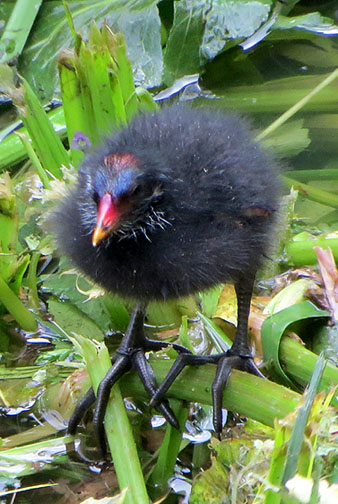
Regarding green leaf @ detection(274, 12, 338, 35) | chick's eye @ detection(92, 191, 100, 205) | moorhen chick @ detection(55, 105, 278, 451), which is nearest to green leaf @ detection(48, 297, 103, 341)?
moorhen chick @ detection(55, 105, 278, 451)

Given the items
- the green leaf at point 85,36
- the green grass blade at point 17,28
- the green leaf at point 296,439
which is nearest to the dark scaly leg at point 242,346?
the green leaf at point 296,439

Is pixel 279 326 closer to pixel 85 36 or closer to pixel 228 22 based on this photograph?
pixel 228 22

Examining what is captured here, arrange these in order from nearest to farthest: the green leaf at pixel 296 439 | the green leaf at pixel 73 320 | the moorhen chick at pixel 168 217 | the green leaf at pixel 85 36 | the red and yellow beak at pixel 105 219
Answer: the green leaf at pixel 296 439 < the red and yellow beak at pixel 105 219 < the moorhen chick at pixel 168 217 < the green leaf at pixel 73 320 < the green leaf at pixel 85 36

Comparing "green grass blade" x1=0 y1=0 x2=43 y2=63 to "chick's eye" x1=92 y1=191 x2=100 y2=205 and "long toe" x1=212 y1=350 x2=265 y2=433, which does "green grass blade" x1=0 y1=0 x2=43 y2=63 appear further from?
"long toe" x1=212 y1=350 x2=265 y2=433

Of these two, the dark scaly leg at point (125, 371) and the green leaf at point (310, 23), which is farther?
the green leaf at point (310, 23)

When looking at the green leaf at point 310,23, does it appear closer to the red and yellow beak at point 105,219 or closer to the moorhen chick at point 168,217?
the moorhen chick at point 168,217

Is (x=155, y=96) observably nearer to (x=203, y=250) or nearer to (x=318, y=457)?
(x=203, y=250)
